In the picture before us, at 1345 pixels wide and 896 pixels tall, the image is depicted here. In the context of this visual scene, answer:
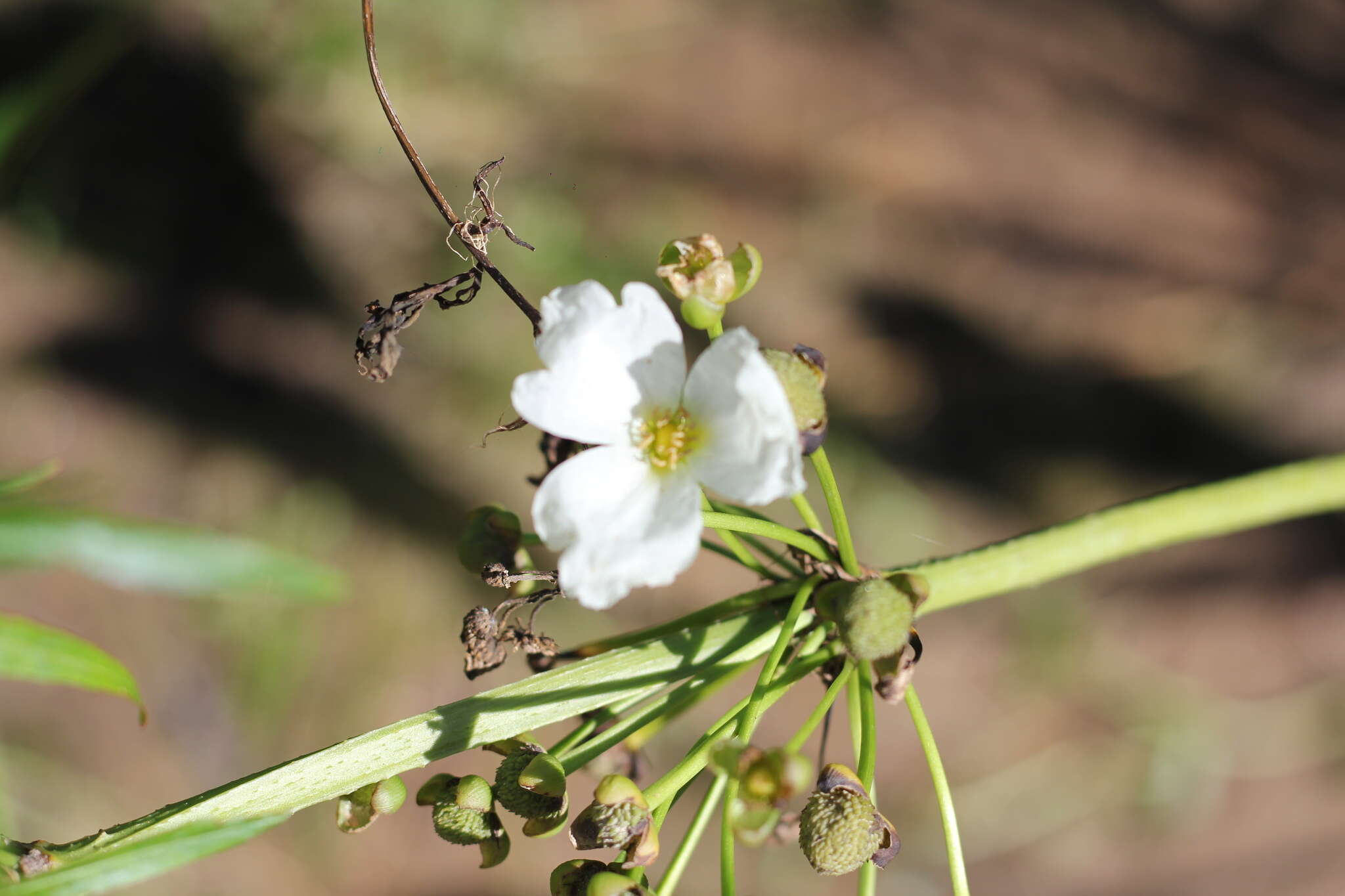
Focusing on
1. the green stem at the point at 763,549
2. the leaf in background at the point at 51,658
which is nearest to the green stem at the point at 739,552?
the green stem at the point at 763,549

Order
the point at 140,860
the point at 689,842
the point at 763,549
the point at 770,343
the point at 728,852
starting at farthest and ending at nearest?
1. the point at 770,343
2. the point at 763,549
3. the point at 689,842
4. the point at 728,852
5. the point at 140,860

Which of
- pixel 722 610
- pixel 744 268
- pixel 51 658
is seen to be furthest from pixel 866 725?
pixel 51 658

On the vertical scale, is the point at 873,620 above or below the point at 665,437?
below

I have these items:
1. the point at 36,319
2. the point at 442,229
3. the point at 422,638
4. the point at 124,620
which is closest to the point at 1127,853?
the point at 422,638

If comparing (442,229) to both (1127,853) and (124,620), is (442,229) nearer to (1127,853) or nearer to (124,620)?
(124,620)

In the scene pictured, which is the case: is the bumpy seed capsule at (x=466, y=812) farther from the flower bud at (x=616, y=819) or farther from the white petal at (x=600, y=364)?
the white petal at (x=600, y=364)

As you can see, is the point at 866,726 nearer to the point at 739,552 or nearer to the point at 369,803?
the point at 739,552
